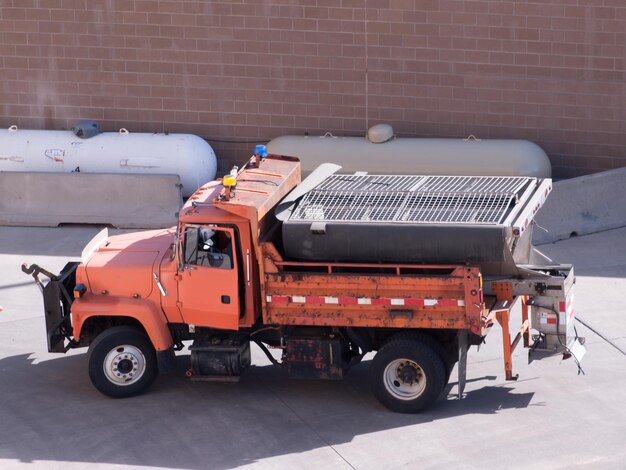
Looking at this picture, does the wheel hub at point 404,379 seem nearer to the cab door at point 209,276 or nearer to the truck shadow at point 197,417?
the truck shadow at point 197,417

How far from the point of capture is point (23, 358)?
13.7 m

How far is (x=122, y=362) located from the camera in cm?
1227

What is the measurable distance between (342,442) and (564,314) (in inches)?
101

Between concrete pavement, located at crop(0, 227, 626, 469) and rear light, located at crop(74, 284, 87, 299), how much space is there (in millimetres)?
1122

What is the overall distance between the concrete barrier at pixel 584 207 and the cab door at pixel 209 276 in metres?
7.19

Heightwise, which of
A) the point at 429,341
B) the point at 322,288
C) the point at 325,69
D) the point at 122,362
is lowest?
the point at 122,362

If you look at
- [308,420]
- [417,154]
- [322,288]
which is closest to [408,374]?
[308,420]

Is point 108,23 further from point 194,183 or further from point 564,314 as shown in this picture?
point 564,314

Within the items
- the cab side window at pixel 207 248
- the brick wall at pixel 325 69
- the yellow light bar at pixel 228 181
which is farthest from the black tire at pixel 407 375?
the brick wall at pixel 325 69

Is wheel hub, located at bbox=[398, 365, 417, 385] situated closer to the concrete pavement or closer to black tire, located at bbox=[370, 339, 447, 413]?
black tire, located at bbox=[370, 339, 447, 413]

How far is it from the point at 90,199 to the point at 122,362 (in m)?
7.19

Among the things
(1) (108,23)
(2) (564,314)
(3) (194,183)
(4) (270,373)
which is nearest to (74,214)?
(3) (194,183)

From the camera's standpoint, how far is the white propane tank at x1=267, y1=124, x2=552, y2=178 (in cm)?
1847

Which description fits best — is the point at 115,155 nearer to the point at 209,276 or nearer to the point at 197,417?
the point at 209,276
